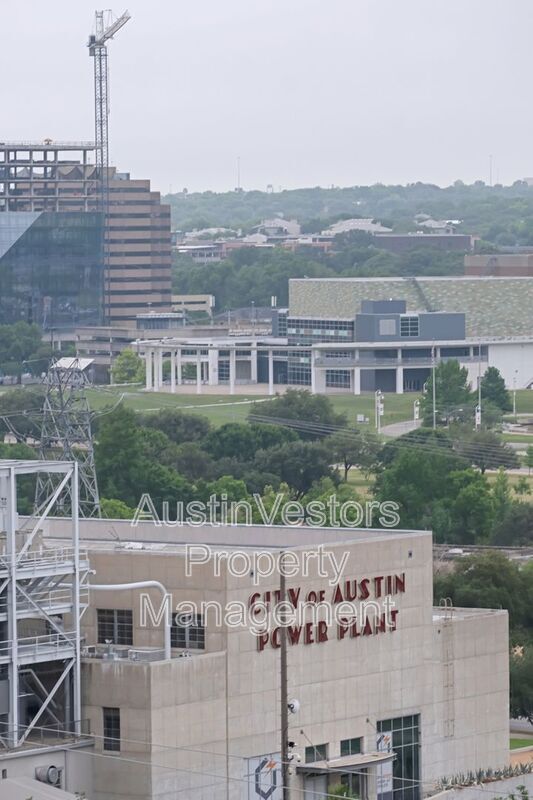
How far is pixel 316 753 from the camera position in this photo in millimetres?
55688

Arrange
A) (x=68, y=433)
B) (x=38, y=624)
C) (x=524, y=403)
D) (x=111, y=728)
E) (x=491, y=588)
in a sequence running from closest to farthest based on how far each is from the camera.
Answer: (x=111, y=728)
(x=38, y=624)
(x=491, y=588)
(x=68, y=433)
(x=524, y=403)

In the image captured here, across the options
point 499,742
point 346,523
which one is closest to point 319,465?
point 346,523

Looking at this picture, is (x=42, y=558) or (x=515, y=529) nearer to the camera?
(x=42, y=558)

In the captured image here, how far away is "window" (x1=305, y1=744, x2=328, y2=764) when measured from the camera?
55.4m

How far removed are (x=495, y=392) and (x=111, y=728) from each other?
442 feet

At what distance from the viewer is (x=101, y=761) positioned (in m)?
52.4

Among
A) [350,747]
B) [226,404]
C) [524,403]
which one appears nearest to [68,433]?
[350,747]

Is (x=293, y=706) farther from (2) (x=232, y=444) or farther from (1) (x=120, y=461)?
(2) (x=232, y=444)

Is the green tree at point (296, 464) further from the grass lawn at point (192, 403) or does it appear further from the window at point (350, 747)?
the window at point (350, 747)

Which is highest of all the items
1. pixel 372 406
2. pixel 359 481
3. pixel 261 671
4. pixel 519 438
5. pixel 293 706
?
pixel 261 671

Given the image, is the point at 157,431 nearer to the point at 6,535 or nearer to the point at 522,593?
the point at 522,593

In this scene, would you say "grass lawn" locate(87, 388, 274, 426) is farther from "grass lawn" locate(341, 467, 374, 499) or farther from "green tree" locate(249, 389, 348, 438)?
"grass lawn" locate(341, 467, 374, 499)

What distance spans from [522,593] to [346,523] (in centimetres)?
1775

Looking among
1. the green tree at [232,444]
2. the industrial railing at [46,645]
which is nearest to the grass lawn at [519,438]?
the green tree at [232,444]
